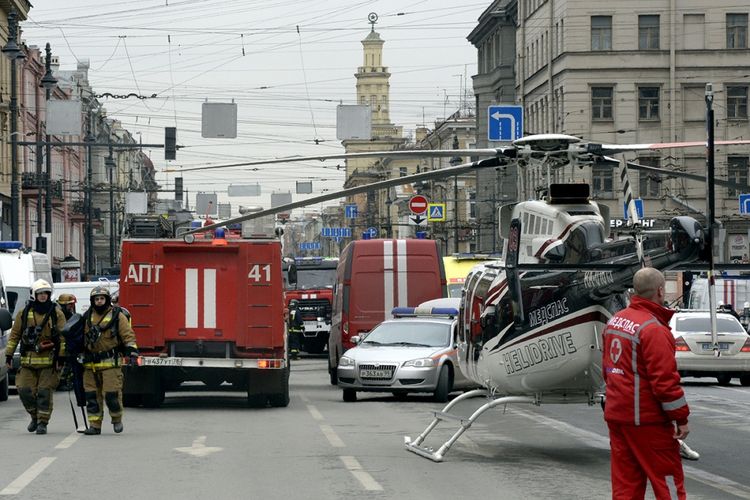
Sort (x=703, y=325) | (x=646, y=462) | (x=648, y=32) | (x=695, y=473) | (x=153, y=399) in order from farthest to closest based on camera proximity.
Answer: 1. (x=648, y=32)
2. (x=703, y=325)
3. (x=153, y=399)
4. (x=695, y=473)
5. (x=646, y=462)

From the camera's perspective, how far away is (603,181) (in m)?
76.2

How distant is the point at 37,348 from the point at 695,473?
8726mm

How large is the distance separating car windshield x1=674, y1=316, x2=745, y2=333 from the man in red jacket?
76.4 ft

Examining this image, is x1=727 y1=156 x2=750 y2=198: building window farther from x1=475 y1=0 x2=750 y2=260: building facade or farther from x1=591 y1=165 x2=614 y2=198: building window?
x1=591 y1=165 x2=614 y2=198: building window

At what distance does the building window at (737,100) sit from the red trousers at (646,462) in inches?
2757

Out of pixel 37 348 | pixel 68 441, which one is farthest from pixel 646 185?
pixel 68 441

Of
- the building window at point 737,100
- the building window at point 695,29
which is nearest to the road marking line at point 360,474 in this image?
the building window at point 695,29

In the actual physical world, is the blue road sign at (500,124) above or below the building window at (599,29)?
below

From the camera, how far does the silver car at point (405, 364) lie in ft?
85.3

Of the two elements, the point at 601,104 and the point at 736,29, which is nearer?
the point at 736,29

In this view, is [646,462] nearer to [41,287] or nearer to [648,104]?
[41,287]

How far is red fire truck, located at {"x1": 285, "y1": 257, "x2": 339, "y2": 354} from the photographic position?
4797 centimetres

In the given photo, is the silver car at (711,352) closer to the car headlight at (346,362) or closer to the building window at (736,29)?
the car headlight at (346,362)

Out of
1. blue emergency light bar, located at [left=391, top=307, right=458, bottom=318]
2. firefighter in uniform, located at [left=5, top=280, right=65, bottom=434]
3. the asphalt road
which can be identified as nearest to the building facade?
blue emergency light bar, located at [left=391, top=307, right=458, bottom=318]
